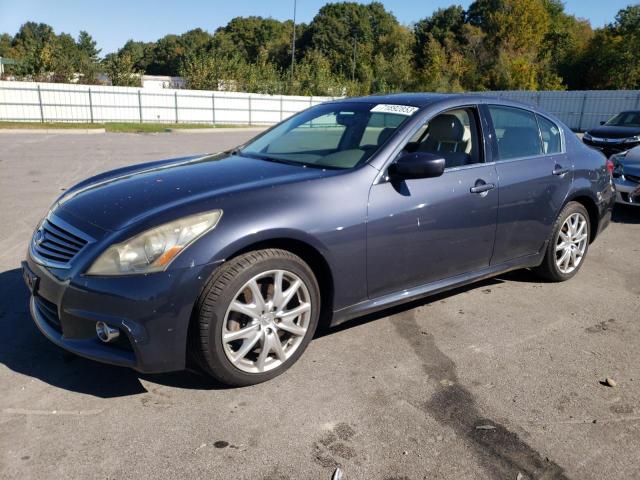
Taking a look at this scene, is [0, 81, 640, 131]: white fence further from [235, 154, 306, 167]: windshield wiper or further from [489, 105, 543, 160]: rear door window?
[235, 154, 306, 167]: windshield wiper

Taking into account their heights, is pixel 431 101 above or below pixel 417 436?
above

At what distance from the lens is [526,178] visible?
425 cm

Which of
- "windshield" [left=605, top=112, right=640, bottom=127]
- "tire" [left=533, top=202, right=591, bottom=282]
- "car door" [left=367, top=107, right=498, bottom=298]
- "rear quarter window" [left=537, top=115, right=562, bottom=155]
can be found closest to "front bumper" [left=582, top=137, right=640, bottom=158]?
"windshield" [left=605, top=112, right=640, bottom=127]

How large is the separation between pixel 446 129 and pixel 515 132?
777mm

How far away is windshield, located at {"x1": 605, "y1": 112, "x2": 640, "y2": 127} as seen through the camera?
13.7 metres

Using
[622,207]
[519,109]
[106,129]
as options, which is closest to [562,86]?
[106,129]

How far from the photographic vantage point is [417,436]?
105 inches

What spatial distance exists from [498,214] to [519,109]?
1.07 meters

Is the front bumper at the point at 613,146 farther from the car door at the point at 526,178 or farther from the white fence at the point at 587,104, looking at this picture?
the white fence at the point at 587,104

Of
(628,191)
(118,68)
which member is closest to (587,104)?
(118,68)

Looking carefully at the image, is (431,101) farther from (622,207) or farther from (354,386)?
(622,207)

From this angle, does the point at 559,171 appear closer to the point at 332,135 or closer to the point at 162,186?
the point at 332,135

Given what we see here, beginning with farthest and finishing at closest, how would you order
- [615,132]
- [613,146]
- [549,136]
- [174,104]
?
[174,104]
[615,132]
[613,146]
[549,136]

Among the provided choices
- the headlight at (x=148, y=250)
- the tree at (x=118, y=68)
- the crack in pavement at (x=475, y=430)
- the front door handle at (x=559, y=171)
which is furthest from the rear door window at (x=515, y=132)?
the tree at (x=118, y=68)
